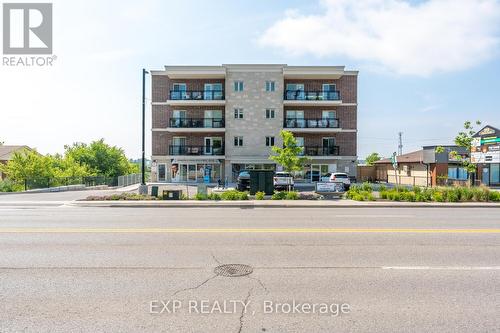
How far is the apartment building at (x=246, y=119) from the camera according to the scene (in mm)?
35906

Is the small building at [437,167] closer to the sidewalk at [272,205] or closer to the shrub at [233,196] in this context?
the sidewalk at [272,205]

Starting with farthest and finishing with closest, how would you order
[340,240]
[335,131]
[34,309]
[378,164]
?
[378,164] < [335,131] < [340,240] < [34,309]

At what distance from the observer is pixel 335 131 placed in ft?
119

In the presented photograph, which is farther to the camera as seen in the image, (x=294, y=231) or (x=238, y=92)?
(x=238, y=92)

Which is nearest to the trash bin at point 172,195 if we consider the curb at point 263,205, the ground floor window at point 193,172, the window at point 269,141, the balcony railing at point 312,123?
the curb at point 263,205

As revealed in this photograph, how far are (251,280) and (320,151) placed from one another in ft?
107

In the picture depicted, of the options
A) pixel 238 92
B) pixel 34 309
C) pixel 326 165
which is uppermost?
pixel 238 92

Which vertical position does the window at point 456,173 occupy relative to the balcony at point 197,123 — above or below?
below

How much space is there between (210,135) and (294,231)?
2949cm

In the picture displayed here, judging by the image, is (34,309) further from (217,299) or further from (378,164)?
(378,164)

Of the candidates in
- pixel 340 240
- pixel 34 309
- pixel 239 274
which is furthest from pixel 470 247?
pixel 34 309

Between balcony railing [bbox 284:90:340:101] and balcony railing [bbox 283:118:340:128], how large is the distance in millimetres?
2503

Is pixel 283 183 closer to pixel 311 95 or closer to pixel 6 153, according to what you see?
pixel 311 95

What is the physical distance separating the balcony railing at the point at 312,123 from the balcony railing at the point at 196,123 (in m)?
8.33
